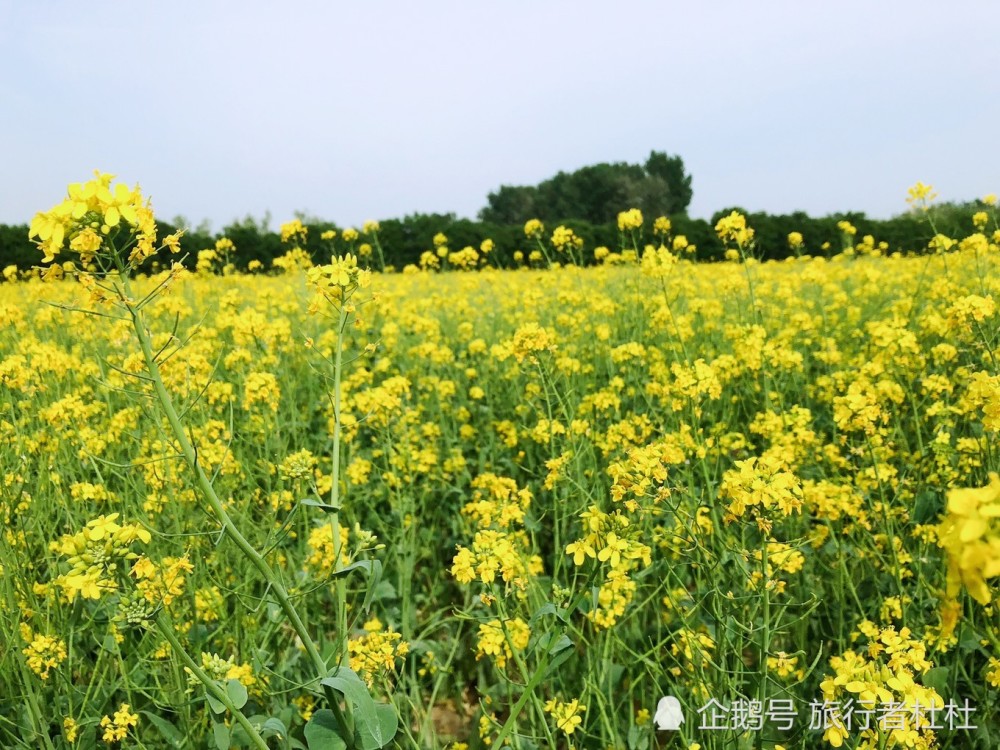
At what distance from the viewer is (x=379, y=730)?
4.59ft

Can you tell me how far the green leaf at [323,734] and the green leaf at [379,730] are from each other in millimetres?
47

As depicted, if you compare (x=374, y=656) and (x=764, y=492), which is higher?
(x=764, y=492)

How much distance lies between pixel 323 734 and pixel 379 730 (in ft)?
0.42

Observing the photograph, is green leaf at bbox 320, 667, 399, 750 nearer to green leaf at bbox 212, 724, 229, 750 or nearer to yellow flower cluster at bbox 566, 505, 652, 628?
green leaf at bbox 212, 724, 229, 750

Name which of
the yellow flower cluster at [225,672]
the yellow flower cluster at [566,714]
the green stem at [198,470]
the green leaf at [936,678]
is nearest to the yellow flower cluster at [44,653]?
the yellow flower cluster at [225,672]

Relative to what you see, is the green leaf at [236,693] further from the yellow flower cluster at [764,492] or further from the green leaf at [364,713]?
the yellow flower cluster at [764,492]

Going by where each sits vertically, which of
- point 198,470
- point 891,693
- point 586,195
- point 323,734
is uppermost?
point 586,195

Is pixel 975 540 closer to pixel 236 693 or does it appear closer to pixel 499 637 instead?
pixel 236 693

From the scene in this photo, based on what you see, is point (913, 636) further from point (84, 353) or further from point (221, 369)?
point (84, 353)

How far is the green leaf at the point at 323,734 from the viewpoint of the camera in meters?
1.41

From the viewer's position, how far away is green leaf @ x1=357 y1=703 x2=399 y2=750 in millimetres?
1379

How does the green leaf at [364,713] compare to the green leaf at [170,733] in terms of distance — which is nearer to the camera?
the green leaf at [364,713]

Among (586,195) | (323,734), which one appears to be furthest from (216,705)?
(586,195)

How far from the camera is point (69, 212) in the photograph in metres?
1.32
